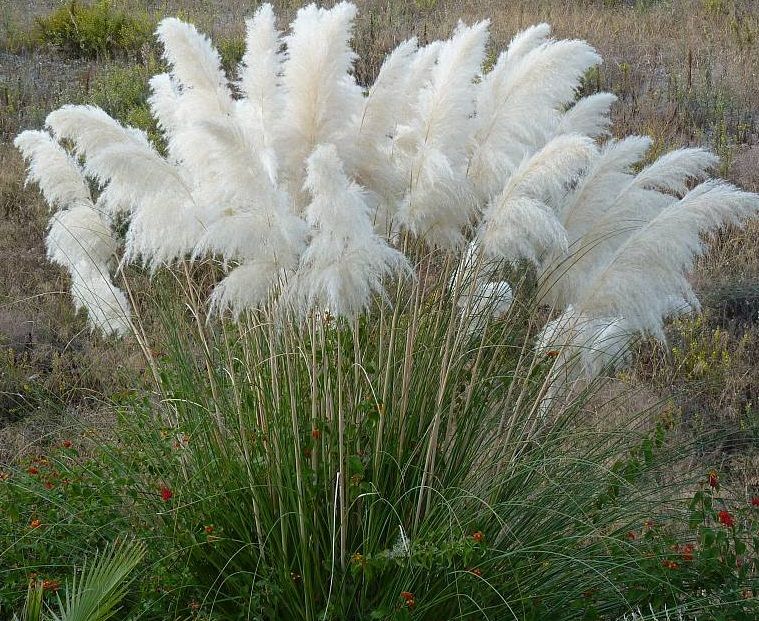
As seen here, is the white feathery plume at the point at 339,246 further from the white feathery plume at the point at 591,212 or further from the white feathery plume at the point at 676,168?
the white feathery plume at the point at 676,168

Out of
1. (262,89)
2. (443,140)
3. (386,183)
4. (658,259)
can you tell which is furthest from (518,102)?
(262,89)

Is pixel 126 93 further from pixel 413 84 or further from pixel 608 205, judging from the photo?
pixel 608 205

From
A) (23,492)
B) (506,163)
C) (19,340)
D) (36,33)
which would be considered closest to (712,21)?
(36,33)

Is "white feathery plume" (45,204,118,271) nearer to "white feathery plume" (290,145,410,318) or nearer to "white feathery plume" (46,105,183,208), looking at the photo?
"white feathery plume" (46,105,183,208)

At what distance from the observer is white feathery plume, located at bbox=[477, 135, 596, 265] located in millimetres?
3002

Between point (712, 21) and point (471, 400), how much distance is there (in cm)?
1077

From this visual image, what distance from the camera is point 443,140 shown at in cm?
328

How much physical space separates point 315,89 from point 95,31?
9598 millimetres

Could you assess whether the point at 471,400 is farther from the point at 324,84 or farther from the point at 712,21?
the point at 712,21

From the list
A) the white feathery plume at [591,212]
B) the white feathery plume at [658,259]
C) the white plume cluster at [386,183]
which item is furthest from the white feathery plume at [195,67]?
the white feathery plume at [658,259]

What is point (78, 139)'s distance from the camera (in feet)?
10.2

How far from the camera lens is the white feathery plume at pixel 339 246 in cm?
270

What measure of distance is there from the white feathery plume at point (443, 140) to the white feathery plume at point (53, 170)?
51.9 inches

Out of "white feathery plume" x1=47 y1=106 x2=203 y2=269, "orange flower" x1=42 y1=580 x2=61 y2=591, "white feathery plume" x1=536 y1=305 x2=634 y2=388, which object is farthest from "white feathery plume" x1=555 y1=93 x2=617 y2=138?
"orange flower" x1=42 y1=580 x2=61 y2=591
